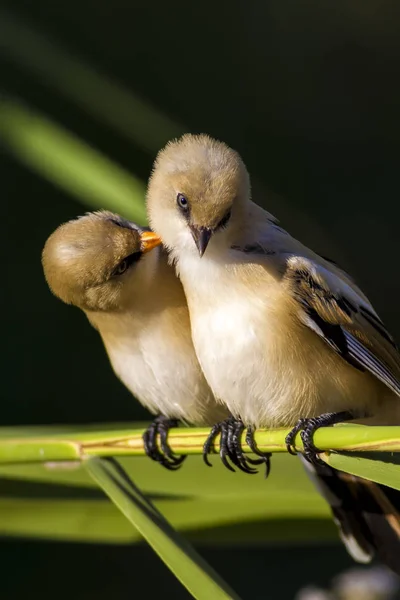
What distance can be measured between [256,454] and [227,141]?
1969mm

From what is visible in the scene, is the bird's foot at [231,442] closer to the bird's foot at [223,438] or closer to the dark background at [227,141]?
the bird's foot at [223,438]

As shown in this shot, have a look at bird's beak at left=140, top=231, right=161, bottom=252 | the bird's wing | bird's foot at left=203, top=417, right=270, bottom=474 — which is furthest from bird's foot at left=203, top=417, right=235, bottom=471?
bird's beak at left=140, top=231, right=161, bottom=252

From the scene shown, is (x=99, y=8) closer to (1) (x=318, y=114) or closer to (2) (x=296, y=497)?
(1) (x=318, y=114)

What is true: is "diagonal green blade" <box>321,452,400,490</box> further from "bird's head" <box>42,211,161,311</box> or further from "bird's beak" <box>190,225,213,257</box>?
"bird's head" <box>42,211,161,311</box>

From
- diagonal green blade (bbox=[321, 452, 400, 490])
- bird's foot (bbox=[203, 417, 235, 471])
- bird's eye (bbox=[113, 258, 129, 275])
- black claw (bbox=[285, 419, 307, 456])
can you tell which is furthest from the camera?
bird's eye (bbox=[113, 258, 129, 275])

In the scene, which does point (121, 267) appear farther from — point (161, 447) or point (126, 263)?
point (161, 447)

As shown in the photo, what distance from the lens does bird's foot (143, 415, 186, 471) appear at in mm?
2006

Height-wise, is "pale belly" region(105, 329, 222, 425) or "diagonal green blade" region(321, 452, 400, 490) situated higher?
"diagonal green blade" region(321, 452, 400, 490)

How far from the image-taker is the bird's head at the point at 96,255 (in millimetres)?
1977

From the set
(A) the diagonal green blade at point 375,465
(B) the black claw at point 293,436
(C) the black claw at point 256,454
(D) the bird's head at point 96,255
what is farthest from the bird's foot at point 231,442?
(A) the diagonal green blade at point 375,465

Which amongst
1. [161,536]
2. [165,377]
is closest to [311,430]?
[161,536]

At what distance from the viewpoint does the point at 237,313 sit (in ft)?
5.91

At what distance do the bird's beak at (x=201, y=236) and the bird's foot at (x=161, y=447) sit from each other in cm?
41

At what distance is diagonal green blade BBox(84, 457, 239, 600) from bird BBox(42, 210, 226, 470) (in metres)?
0.23
